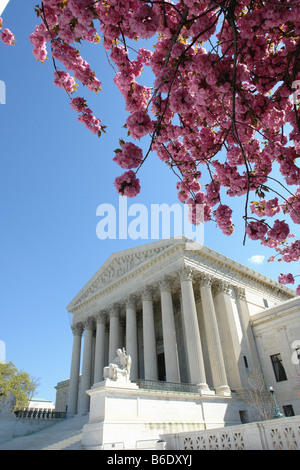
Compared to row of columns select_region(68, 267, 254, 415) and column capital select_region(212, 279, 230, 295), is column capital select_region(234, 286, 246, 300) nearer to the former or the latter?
column capital select_region(212, 279, 230, 295)

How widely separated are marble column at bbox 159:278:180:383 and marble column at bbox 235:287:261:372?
21.8ft

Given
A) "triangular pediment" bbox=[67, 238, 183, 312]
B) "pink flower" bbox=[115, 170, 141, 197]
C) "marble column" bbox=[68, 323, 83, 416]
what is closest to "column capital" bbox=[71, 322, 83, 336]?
"marble column" bbox=[68, 323, 83, 416]

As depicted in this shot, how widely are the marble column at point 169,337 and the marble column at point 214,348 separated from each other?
267cm

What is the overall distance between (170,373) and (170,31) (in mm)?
22012

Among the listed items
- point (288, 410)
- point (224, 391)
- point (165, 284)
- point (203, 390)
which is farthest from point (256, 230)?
point (288, 410)

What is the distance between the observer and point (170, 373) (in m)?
22.3

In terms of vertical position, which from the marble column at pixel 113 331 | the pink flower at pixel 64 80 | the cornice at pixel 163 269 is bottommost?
the pink flower at pixel 64 80

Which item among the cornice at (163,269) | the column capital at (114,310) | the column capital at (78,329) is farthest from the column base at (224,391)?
the column capital at (78,329)

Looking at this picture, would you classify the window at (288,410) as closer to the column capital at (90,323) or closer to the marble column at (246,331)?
the marble column at (246,331)

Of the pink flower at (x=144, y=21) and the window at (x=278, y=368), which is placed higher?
the pink flower at (x=144, y=21)

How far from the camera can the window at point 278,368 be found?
24594mm

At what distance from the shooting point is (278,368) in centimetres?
2500

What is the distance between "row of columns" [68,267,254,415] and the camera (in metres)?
21.8
